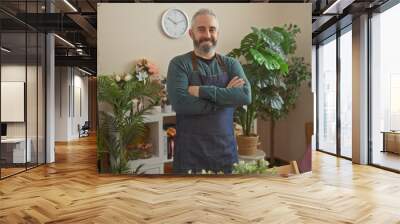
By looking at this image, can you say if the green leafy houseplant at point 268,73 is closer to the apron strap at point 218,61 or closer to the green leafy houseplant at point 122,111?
the apron strap at point 218,61

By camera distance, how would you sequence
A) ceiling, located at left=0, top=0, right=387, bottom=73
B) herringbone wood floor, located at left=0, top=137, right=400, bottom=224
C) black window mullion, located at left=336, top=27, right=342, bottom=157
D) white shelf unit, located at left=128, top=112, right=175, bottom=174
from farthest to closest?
black window mullion, located at left=336, top=27, right=342, bottom=157
ceiling, located at left=0, top=0, right=387, bottom=73
white shelf unit, located at left=128, top=112, right=175, bottom=174
herringbone wood floor, located at left=0, top=137, right=400, bottom=224

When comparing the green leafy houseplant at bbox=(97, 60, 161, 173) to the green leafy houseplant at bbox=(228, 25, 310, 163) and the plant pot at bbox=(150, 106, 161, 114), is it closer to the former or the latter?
the plant pot at bbox=(150, 106, 161, 114)

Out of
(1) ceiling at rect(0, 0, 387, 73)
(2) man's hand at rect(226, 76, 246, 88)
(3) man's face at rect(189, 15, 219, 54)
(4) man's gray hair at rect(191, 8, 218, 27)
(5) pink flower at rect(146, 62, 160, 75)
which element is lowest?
(2) man's hand at rect(226, 76, 246, 88)

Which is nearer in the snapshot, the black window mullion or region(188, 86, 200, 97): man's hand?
region(188, 86, 200, 97): man's hand

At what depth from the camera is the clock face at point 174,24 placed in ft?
20.0

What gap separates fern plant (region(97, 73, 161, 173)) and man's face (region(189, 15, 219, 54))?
0.93 metres

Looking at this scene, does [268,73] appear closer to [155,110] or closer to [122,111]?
[155,110]

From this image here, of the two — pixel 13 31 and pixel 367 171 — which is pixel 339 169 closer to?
pixel 367 171

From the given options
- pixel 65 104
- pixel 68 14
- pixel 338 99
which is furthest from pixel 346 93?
pixel 65 104

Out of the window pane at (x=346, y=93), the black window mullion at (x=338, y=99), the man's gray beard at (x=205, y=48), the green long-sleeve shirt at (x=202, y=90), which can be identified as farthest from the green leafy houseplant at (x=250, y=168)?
the black window mullion at (x=338, y=99)

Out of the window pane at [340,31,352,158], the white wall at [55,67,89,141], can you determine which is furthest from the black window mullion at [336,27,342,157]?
the white wall at [55,67,89,141]

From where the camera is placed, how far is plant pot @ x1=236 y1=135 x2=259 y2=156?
608 centimetres

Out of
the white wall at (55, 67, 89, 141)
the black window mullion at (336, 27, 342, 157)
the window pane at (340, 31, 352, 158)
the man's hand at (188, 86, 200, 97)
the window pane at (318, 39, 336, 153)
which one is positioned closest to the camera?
the man's hand at (188, 86, 200, 97)

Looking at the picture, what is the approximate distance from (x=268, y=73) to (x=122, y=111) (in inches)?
93.8
